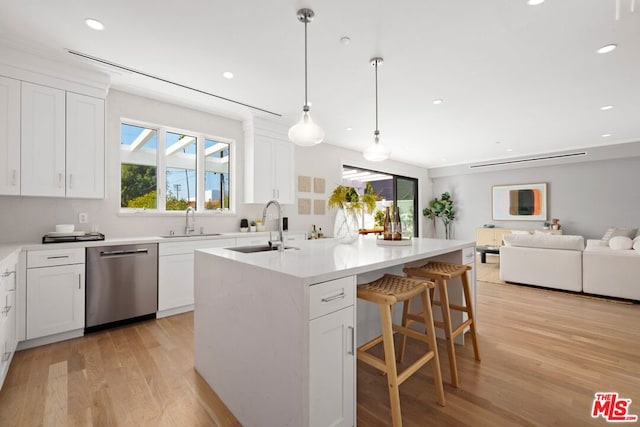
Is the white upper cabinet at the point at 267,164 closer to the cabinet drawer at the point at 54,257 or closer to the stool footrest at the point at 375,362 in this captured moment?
the cabinet drawer at the point at 54,257

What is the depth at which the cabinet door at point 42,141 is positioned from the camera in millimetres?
2660

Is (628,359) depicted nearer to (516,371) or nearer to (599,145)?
(516,371)

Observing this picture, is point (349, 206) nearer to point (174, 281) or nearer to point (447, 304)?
point (447, 304)

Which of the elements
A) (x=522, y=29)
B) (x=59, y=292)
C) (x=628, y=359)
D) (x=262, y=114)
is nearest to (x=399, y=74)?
(x=522, y=29)

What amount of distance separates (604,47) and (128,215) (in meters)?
5.05

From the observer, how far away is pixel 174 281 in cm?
334

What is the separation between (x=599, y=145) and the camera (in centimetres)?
621

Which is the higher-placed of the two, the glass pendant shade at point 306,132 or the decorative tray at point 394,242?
the glass pendant shade at point 306,132

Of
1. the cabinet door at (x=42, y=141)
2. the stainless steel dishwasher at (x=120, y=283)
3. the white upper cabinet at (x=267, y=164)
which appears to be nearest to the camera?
the cabinet door at (x=42, y=141)

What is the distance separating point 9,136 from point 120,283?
1610 millimetres

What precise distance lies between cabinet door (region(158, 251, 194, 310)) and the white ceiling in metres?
1.99

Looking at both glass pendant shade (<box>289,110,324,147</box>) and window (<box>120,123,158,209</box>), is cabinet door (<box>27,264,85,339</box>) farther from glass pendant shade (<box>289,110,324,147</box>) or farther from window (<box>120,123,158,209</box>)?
→ glass pendant shade (<box>289,110,324,147</box>)

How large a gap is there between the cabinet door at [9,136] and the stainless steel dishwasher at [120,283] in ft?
2.79

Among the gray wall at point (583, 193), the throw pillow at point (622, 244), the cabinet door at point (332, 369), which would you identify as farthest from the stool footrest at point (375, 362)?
the gray wall at point (583, 193)
